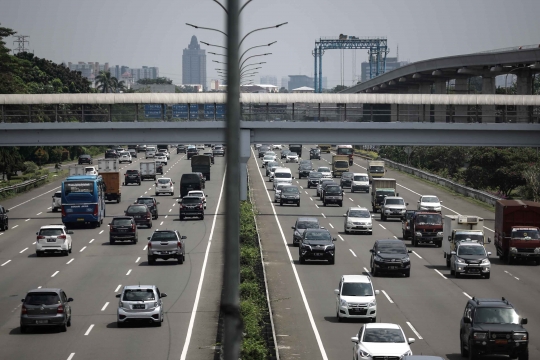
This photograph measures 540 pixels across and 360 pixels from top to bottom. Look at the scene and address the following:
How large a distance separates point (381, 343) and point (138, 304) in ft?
31.4

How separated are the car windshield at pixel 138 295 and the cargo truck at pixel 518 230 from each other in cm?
2167

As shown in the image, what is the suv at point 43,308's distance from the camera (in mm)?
29047

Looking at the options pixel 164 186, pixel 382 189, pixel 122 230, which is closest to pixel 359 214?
pixel 382 189

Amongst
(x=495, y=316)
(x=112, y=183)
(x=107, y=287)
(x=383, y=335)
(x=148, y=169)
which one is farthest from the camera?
(x=148, y=169)

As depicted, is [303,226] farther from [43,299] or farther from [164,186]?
[164,186]

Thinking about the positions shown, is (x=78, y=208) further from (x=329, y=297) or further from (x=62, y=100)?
(x=329, y=297)

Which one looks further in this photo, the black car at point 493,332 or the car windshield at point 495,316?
the car windshield at point 495,316

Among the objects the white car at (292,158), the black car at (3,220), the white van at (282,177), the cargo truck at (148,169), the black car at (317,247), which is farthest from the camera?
the white car at (292,158)

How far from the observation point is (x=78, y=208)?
60.4 meters

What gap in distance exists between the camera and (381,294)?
1448 inches

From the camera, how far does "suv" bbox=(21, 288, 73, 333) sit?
29047 millimetres

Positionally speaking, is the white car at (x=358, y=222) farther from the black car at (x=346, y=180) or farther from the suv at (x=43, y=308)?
the black car at (x=346, y=180)

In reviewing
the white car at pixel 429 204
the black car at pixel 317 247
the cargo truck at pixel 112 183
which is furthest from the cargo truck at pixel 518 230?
the cargo truck at pixel 112 183

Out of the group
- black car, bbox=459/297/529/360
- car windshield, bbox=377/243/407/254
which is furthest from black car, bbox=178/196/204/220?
black car, bbox=459/297/529/360
